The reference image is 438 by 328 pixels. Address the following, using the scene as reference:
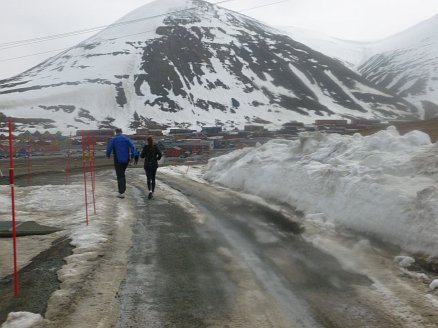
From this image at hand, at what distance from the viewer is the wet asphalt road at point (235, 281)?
170 inches

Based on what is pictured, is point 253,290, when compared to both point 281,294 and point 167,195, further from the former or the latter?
point 167,195

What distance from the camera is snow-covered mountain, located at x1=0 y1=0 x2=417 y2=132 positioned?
424ft

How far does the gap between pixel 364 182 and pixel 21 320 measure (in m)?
6.59

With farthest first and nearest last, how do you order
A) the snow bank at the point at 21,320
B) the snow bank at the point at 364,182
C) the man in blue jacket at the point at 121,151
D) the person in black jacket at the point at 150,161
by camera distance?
the person in black jacket at the point at 150,161
the man in blue jacket at the point at 121,151
the snow bank at the point at 364,182
the snow bank at the point at 21,320

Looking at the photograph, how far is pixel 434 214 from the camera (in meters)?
6.29

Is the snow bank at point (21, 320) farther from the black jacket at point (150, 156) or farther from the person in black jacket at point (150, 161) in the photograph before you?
the black jacket at point (150, 156)

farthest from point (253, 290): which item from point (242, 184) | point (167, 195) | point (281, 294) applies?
point (242, 184)

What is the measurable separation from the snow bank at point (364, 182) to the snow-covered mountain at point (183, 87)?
313 feet

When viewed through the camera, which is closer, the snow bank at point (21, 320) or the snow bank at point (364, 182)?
the snow bank at point (21, 320)

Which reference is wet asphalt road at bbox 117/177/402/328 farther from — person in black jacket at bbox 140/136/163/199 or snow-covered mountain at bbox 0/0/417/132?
snow-covered mountain at bbox 0/0/417/132

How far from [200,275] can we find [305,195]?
5.55 meters

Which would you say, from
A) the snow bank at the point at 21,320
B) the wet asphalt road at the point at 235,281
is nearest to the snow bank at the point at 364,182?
the wet asphalt road at the point at 235,281

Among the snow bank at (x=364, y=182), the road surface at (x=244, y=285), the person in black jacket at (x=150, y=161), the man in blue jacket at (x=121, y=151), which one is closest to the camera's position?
the road surface at (x=244, y=285)

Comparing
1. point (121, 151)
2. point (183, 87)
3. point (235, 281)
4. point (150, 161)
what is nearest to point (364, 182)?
point (235, 281)
